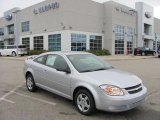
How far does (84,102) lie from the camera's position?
5.77 meters

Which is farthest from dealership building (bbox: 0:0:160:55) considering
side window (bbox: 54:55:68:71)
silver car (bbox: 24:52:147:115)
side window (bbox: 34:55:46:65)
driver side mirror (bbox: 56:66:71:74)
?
driver side mirror (bbox: 56:66:71:74)

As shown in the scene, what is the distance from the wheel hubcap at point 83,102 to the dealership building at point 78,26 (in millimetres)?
31535

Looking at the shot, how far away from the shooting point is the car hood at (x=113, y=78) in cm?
549

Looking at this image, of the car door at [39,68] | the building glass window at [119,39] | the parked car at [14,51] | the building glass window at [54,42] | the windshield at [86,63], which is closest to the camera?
the windshield at [86,63]

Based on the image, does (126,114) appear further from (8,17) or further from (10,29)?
(10,29)

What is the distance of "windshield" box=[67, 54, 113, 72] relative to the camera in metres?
6.41

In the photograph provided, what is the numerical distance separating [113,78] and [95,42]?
37461 mm

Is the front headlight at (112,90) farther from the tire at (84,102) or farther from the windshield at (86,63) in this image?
the windshield at (86,63)

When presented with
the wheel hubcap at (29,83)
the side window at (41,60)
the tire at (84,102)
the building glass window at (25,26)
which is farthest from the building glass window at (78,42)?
the tire at (84,102)

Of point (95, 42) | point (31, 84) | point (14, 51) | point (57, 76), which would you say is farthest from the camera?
point (95, 42)

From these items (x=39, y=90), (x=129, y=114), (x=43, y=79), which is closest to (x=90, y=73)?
(x=129, y=114)

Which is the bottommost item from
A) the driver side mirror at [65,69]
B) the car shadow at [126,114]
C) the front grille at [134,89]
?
the car shadow at [126,114]

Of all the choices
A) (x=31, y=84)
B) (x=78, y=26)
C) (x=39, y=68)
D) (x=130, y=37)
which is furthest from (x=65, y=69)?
(x=130, y=37)

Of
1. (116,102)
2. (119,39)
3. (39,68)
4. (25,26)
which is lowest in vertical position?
(116,102)
